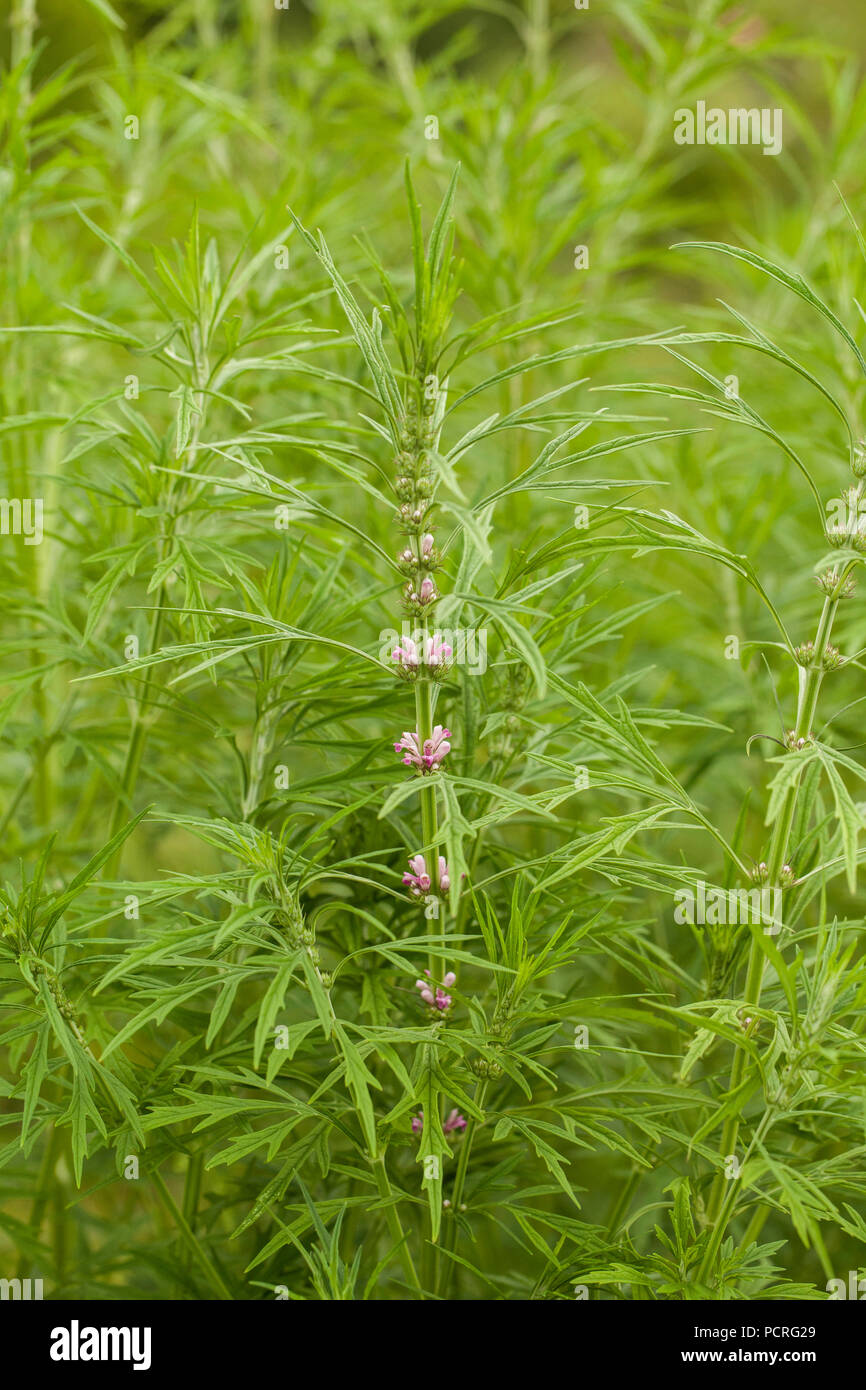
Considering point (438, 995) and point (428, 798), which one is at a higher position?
point (428, 798)

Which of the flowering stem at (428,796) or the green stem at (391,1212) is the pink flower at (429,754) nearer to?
the flowering stem at (428,796)

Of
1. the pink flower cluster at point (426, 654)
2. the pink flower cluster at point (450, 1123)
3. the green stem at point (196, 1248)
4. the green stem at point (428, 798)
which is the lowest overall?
the green stem at point (196, 1248)

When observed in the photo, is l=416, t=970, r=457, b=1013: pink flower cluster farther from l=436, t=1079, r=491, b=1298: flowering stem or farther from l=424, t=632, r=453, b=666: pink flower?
l=424, t=632, r=453, b=666: pink flower

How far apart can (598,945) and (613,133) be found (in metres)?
1.12

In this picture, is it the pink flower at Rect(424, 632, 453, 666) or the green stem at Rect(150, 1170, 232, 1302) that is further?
the green stem at Rect(150, 1170, 232, 1302)

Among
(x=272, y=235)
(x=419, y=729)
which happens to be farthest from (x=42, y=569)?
(x=419, y=729)

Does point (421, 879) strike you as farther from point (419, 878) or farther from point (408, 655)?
point (408, 655)

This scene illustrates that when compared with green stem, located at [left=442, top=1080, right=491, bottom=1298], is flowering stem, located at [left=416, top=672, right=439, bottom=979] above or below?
above

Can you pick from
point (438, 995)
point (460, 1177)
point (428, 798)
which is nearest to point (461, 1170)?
point (460, 1177)

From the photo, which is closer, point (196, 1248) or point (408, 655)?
point (408, 655)

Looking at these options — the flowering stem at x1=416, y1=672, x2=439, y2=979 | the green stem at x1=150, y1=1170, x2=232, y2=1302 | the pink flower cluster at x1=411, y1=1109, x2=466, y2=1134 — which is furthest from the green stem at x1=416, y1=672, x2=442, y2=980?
the green stem at x1=150, y1=1170, x2=232, y2=1302

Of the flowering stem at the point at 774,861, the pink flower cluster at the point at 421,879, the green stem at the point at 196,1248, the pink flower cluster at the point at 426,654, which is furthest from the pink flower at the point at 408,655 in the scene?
the green stem at the point at 196,1248

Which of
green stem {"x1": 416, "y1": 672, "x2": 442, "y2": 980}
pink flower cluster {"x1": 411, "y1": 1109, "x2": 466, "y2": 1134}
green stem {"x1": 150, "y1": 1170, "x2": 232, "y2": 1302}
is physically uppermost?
green stem {"x1": 416, "y1": 672, "x2": 442, "y2": 980}
